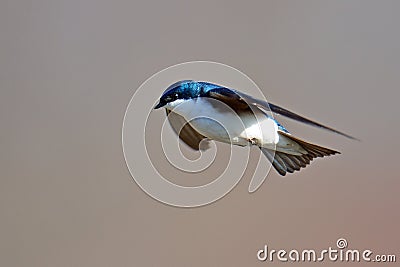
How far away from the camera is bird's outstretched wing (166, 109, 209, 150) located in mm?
455

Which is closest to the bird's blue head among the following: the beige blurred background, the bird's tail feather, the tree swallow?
the tree swallow

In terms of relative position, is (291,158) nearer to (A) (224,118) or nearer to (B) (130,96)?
(A) (224,118)

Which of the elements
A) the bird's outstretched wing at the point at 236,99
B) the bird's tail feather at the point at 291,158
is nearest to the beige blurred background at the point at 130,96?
the bird's tail feather at the point at 291,158

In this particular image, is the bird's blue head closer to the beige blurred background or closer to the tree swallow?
the tree swallow

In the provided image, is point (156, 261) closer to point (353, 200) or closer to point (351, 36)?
point (353, 200)

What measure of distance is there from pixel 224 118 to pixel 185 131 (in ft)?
0.19

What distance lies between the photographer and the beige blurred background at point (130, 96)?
3.34 feet

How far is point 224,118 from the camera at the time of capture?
1.45ft

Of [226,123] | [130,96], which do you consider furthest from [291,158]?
[130,96]

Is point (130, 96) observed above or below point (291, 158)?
above

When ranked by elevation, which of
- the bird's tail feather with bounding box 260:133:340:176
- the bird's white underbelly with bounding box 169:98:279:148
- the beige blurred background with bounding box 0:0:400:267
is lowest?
the bird's white underbelly with bounding box 169:98:279:148

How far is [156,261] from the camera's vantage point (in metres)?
1.04

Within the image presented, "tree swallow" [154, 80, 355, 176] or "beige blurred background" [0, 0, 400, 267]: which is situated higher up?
"beige blurred background" [0, 0, 400, 267]

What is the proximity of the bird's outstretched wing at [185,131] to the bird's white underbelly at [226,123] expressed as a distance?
0.02m
